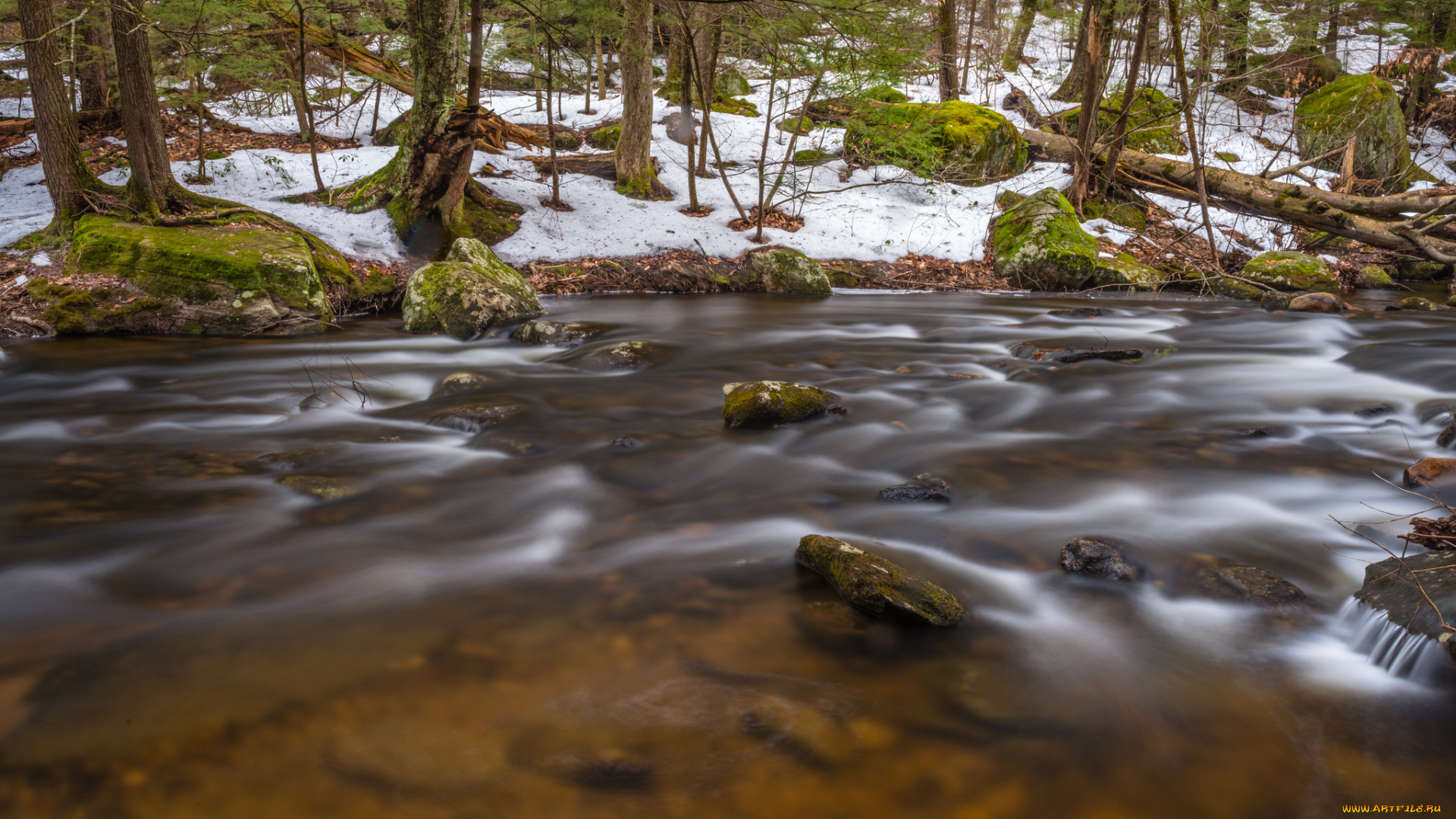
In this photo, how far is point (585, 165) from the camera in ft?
51.8

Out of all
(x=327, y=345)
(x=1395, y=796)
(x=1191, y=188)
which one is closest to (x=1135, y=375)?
(x=1395, y=796)

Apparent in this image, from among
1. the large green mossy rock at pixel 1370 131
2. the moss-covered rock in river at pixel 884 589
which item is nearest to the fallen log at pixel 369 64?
the moss-covered rock in river at pixel 884 589

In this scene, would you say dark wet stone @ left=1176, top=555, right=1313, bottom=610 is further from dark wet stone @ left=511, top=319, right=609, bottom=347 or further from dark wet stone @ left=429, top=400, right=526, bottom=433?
dark wet stone @ left=511, top=319, right=609, bottom=347

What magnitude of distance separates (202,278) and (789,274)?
7912 millimetres

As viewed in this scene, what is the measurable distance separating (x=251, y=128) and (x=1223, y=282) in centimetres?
1868

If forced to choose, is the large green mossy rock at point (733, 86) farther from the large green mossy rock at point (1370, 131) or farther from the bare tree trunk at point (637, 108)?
the large green mossy rock at point (1370, 131)

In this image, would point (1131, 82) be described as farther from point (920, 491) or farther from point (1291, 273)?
point (920, 491)

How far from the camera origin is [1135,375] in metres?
6.87

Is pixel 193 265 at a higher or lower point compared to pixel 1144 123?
lower

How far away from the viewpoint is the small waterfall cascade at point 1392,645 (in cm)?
251

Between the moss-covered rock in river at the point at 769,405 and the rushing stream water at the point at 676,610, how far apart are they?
0.60 ft

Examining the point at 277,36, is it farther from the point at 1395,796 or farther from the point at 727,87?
the point at 1395,796

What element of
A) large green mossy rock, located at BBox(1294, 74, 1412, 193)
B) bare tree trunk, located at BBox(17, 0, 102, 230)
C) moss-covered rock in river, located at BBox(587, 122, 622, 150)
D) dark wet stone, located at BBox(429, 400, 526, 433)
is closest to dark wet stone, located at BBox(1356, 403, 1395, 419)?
dark wet stone, located at BBox(429, 400, 526, 433)

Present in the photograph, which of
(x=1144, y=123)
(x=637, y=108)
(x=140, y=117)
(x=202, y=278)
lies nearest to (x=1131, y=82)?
(x=1144, y=123)
